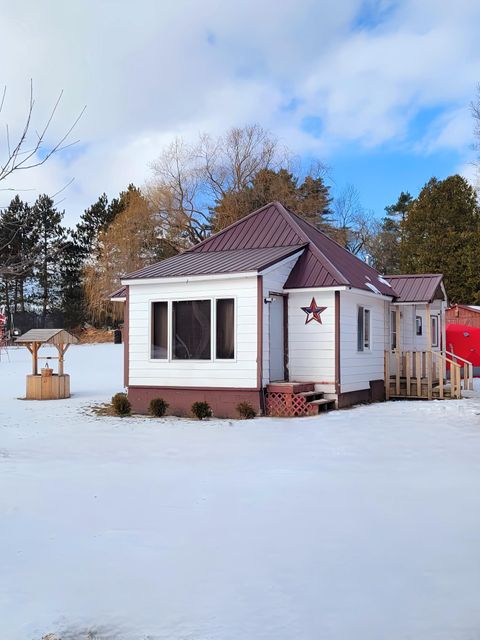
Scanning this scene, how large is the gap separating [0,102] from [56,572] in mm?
3661

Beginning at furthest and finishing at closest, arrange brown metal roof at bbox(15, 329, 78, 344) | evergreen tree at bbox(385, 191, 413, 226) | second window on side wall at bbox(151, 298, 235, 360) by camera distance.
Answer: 1. evergreen tree at bbox(385, 191, 413, 226)
2. brown metal roof at bbox(15, 329, 78, 344)
3. second window on side wall at bbox(151, 298, 235, 360)

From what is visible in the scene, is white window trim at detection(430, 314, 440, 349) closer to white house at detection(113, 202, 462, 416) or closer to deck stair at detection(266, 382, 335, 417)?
white house at detection(113, 202, 462, 416)

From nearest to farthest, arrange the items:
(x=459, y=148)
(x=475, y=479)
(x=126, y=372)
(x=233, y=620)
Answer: (x=233, y=620), (x=475, y=479), (x=126, y=372), (x=459, y=148)

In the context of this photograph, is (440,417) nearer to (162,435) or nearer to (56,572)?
(162,435)

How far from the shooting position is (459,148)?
2423 cm

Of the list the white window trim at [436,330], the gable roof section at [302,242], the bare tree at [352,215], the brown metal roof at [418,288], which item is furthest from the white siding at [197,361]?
the bare tree at [352,215]

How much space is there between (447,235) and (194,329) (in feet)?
88.9

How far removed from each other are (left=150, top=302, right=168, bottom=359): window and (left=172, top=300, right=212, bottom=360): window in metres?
0.24

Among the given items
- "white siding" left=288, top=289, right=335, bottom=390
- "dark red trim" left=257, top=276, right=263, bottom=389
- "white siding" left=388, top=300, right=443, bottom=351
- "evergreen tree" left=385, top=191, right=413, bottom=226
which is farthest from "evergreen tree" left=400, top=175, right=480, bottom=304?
"dark red trim" left=257, top=276, right=263, bottom=389

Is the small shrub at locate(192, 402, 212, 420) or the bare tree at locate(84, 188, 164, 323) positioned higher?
the bare tree at locate(84, 188, 164, 323)

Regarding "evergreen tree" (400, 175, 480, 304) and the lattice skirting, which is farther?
"evergreen tree" (400, 175, 480, 304)

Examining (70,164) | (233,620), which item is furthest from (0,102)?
(233,620)

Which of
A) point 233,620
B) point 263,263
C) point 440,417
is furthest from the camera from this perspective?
point 263,263

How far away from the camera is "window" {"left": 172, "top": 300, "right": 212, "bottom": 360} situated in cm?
1319
